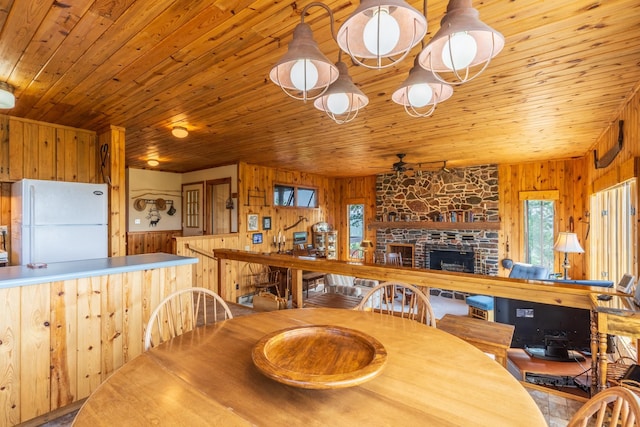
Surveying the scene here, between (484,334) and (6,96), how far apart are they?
3.94 meters

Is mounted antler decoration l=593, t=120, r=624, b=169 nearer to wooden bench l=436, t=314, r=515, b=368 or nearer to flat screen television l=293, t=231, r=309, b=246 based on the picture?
wooden bench l=436, t=314, r=515, b=368

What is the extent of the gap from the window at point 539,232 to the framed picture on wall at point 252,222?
5443 mm

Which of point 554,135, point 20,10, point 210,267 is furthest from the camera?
point 210,267

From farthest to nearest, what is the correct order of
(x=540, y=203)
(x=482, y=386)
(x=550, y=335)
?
(x=540, y=203) < (x=550, y=335) < (x=482, y=386)

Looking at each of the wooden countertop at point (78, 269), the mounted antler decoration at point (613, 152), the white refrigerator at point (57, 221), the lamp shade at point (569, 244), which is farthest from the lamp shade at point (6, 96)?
the lamp shade at point (569, 244)

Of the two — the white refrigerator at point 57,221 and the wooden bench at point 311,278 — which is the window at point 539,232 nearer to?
the wooden bench at point 311,278

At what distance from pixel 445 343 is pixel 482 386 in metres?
0.36

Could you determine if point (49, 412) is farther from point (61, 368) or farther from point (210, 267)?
point (210, 267)

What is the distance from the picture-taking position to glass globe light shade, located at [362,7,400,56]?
115 cm

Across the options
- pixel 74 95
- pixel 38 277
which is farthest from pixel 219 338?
pixel 74 95

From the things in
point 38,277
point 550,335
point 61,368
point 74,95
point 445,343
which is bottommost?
point 550,335

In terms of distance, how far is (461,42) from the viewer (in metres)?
1.28

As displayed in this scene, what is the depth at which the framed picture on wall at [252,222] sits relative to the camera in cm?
620

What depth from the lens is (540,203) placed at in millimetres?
6168
